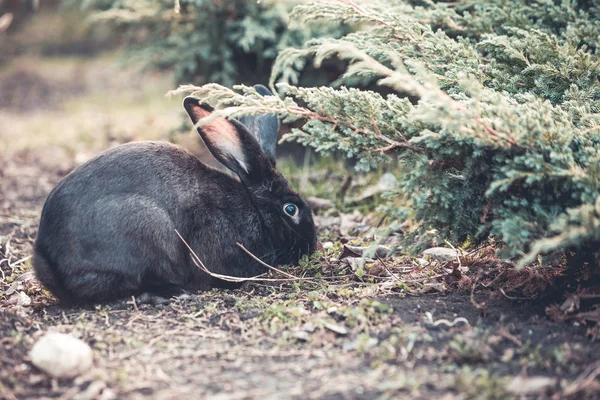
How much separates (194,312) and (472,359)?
153 cm

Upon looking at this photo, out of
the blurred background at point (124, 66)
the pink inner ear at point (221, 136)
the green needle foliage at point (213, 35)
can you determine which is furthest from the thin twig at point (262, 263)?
the green needle foliage at point (213, 35)

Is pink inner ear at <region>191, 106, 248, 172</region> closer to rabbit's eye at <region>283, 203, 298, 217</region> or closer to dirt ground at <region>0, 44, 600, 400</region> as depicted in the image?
rabbit's eye at <region>283, 203, 298, 217</region>

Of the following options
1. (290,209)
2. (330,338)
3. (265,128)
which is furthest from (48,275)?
(265,128)

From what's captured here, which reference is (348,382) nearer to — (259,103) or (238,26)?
(259,103)

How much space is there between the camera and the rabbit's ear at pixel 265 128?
4730 mm

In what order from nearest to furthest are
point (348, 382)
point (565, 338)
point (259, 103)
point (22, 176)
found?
point (348, 382) → point (565, 338) → point (259, 103) → point (22, 176)

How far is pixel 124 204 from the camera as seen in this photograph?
3.89 metres

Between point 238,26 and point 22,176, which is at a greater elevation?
point 238,26

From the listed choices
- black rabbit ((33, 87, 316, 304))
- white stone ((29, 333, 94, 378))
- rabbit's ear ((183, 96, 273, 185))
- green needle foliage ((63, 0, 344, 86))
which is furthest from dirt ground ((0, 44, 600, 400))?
green needle foliage ((63, 0, 344, 86))

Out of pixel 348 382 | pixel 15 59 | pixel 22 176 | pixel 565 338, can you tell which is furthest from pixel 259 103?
pixel 15 59

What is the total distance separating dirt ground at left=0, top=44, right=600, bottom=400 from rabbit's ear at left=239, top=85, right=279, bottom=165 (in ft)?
2.68

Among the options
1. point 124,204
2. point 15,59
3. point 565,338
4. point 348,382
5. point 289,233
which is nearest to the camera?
point 348,382

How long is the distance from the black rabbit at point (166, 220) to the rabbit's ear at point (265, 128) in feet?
0.05

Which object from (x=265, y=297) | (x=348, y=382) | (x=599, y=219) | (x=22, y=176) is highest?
(x=599, y=219)
